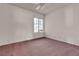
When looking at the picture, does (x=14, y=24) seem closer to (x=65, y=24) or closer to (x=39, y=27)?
(x=39, y=27)

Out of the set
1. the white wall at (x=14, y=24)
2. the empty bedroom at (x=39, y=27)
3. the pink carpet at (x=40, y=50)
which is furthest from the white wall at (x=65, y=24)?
the white wall at (x=14, y=24)

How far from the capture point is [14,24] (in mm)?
3775

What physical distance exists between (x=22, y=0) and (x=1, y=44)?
2598 millimetres

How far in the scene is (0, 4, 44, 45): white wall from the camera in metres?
3.30

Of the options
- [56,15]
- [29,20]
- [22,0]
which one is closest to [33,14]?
[29,20]

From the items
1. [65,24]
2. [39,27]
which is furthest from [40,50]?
[65,24]

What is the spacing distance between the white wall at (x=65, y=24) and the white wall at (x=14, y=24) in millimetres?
507

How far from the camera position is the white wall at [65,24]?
3.26m

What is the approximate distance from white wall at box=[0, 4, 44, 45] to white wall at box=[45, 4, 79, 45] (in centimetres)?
51

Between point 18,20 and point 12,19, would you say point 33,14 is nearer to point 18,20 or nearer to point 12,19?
point 18,20

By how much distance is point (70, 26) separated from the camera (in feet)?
11.5

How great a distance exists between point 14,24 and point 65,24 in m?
1.85

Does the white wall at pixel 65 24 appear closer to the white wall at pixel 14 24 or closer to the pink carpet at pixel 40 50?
the pink carpet at pixel 40 50

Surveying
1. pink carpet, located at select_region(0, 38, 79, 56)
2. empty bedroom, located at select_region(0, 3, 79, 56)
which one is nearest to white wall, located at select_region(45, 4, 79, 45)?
empty bedroom, located at select_region(0, 3, 79, 56)
